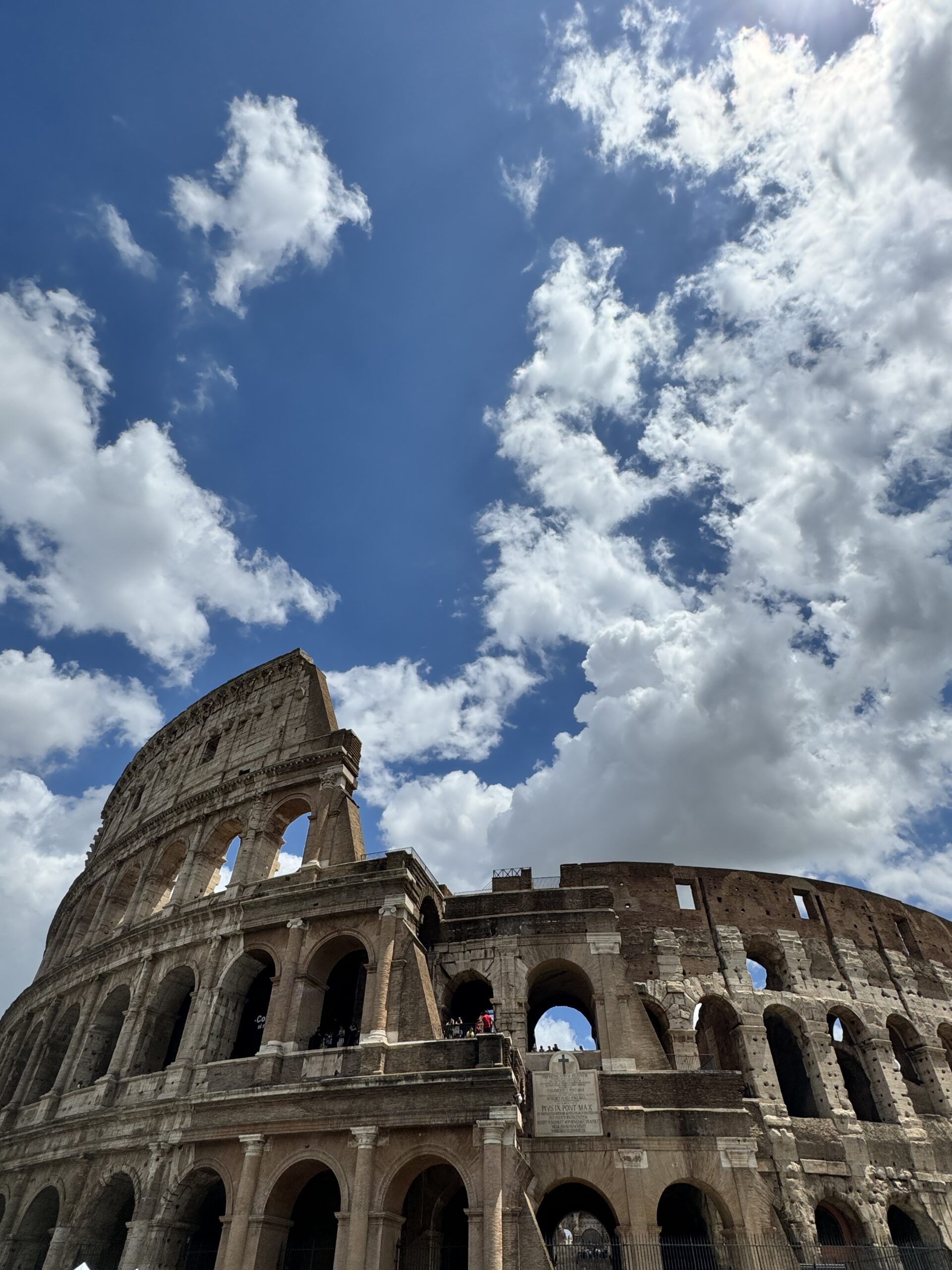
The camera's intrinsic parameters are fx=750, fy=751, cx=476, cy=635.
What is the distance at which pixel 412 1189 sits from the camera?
15.3 meters

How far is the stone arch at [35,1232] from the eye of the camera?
59.7 feet

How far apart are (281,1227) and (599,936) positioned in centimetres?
863

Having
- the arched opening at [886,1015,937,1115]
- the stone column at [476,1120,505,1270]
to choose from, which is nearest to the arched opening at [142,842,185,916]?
the stone column at [476,1120,505,1270]

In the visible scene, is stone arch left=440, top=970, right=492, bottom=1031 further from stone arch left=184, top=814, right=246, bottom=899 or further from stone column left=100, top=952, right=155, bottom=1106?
stone column left=100, top=952, right=155, bottom=1106

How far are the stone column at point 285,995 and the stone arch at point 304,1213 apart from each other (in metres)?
2.24

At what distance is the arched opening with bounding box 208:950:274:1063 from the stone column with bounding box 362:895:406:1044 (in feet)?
9.27

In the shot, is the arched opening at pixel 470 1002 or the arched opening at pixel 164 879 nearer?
the arched opening at pixel 470 1002

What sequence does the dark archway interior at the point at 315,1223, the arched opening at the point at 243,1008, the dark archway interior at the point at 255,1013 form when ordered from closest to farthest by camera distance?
the dark archway interior at the point at 315,1223
the arched opening at the point at 243,1008
the dark archway interior at the point at 255,1013


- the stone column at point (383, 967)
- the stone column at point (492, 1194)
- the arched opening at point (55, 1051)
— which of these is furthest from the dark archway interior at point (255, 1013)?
the stone column at point (492, 1194)

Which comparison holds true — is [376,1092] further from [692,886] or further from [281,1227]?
[692,886]

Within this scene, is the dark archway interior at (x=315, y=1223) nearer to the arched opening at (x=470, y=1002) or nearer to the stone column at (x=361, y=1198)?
the stone column at (x=361, y=1198)

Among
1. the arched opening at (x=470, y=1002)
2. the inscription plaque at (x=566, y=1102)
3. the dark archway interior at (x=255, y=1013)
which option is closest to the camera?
the inscription plaque at (x=566, y=1102)

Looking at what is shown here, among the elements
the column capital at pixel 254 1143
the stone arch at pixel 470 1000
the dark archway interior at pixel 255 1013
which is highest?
the stone arch at pixel 470 1000

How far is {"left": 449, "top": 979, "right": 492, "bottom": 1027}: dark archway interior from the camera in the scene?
65.8 ft
